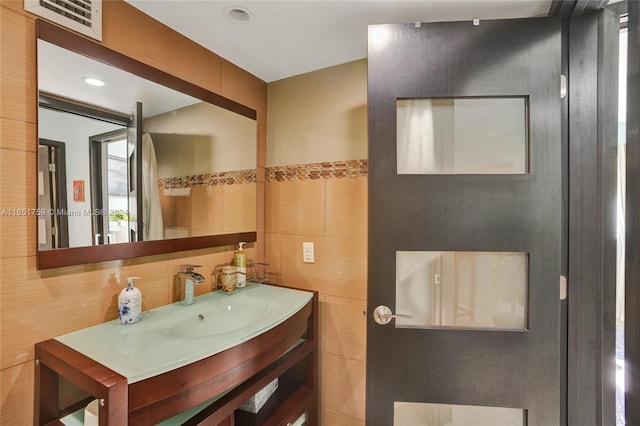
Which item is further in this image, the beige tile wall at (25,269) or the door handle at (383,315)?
the door handle at (383,315)

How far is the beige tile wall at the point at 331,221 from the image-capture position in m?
1.61

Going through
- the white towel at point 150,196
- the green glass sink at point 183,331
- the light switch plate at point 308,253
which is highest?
the white towel at point 150,196

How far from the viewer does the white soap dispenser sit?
1104 millimetres

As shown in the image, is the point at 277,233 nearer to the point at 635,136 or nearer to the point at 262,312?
the point at 262,312

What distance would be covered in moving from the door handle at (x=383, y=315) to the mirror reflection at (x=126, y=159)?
0.95 metres

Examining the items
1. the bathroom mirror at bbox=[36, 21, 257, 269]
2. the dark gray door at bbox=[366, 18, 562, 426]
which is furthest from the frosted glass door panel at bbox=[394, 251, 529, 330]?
the bathroom mirror at bbox=[36, 21, 257, 269]

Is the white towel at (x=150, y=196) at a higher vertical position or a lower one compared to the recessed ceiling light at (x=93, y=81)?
lower

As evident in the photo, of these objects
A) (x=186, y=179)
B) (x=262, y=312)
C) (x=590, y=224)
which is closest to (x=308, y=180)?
(x=186, y=179)

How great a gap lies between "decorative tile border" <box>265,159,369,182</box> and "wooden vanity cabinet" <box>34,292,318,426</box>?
0.78 m

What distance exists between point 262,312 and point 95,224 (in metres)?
0.77

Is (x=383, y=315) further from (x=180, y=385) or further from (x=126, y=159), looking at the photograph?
(x=126, y=159)

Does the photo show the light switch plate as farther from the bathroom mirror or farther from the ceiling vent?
the ceiling vent

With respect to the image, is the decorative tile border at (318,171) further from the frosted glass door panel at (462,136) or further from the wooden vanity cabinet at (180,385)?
the wooden vanity cabinet at (180,385)

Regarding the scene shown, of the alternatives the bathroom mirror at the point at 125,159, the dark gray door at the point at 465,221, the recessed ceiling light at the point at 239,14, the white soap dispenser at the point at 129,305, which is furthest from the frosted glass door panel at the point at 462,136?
the white soap dispenser at the point at 129,305
